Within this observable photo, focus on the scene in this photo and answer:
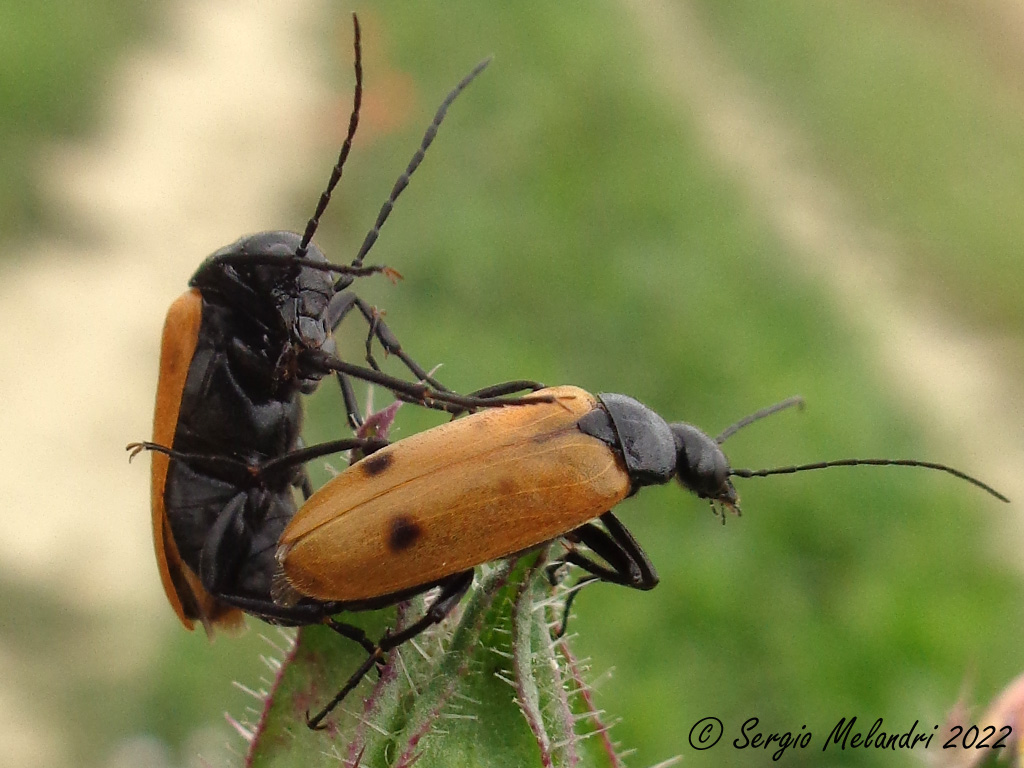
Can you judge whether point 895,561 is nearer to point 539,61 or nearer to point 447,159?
point 447,159

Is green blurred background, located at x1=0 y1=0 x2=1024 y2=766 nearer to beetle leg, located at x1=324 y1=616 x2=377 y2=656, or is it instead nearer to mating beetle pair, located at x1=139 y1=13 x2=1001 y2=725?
mating beetle pair, located at x1=139 y1=13 x2=1001 y2=725

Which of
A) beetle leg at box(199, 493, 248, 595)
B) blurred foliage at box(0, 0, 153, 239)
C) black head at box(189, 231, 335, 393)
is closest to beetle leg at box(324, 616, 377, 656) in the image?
beetle leg at box(199, 493, 248, 595)

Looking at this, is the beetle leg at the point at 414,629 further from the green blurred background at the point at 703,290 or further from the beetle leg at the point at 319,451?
the green blurred background at the point at 703,290

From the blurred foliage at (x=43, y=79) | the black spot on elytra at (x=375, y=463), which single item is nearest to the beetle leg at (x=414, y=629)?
the black spot on elytra at (x=375, y=463)

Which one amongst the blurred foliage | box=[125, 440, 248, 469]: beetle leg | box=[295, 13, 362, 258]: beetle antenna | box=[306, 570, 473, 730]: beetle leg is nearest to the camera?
box=[306, 570, 473, 730]: beetle leg

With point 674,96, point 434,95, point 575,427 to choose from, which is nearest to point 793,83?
point 674,96

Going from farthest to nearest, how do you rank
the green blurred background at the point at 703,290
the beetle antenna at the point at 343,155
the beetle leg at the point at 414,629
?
1. the green blurred background at the point at 703,290
2. the beetle antenna at the point at 343,155
3. the beetle leg at the point at 414,629
